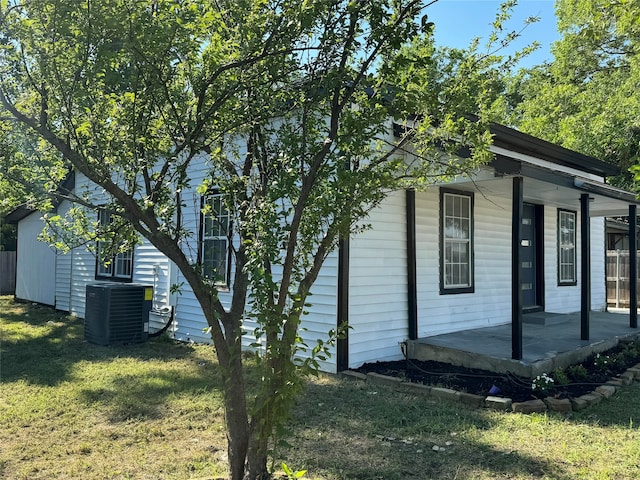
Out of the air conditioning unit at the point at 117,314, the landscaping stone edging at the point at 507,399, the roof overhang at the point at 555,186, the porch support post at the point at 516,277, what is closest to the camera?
the landscaping stone edging at the point at 507,399

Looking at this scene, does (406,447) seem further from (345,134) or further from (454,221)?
(454,221)

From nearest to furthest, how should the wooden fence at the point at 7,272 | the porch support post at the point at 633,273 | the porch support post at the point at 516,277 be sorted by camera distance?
the porch support post at the point at 516,277 < the porch support post at the point at 633,273 < the wooden fence at the point at 7,272

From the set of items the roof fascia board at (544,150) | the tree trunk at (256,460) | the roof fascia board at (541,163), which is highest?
the roof fascia board at (544,150)

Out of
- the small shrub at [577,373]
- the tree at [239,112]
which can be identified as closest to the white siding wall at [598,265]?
the small shrub at [577,373]

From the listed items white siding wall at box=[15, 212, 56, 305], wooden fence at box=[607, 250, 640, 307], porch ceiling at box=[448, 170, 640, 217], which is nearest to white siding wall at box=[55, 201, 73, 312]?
white siding wall at box=[15, 212, 56, 305]

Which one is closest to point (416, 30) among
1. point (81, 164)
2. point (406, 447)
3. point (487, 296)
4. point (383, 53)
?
point (383, 53)

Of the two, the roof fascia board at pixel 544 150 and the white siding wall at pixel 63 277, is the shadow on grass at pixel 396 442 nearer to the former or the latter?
the roof fascia board at pixel 544 150

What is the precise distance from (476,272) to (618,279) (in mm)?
9111

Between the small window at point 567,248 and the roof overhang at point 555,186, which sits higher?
the roof overhang at point 555,186

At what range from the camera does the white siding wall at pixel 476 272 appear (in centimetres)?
790

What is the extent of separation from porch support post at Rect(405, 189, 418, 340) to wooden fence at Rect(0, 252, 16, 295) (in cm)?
1630

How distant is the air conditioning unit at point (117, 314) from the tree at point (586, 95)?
35.2 ft

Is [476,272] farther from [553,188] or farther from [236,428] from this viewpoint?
[236,428]

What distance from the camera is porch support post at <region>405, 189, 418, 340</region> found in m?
7.55
